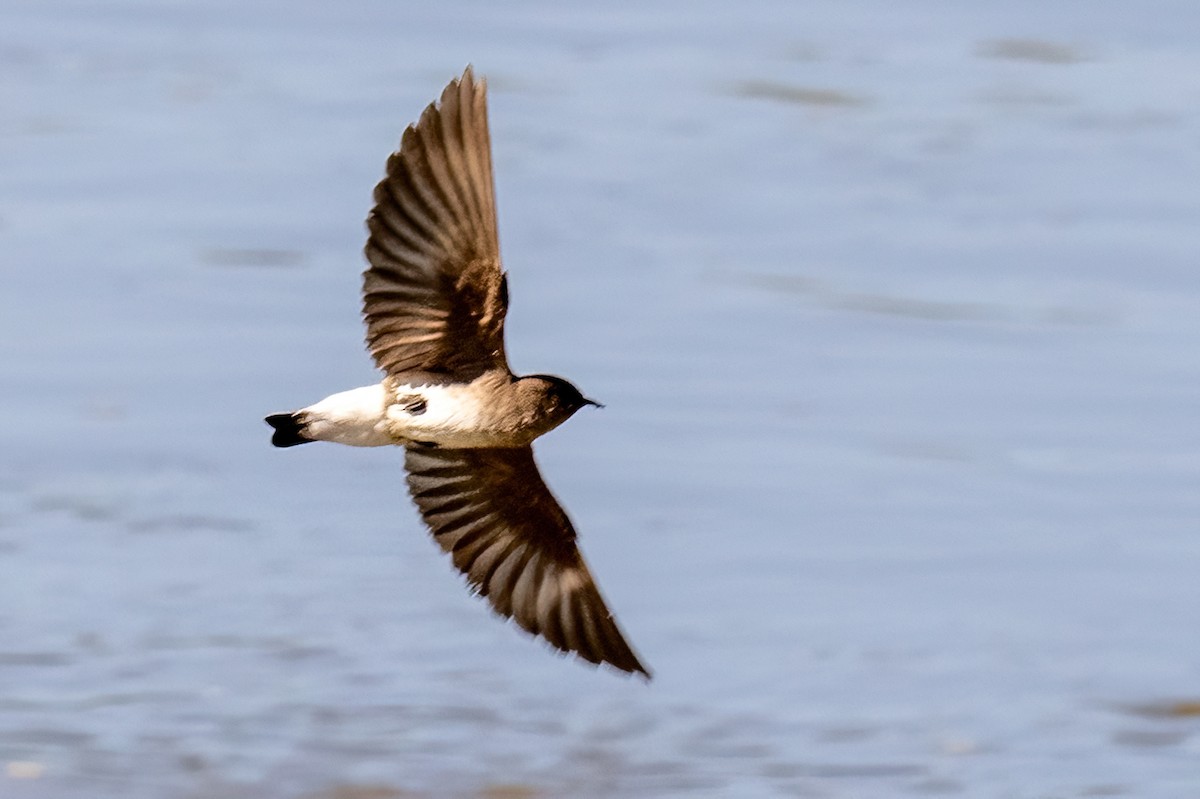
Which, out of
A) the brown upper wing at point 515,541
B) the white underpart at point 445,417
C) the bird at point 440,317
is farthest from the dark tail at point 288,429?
the brown upper wing at point 515,541

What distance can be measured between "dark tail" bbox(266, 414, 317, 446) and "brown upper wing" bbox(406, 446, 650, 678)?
352 mm

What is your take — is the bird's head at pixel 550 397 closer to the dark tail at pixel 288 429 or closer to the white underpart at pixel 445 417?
the white underpart at pixel 445 417

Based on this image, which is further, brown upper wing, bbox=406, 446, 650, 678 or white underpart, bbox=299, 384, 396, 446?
brown upper wing, bbox=406, 446, 650, 678

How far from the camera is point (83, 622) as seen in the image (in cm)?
1029

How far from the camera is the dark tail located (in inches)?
215

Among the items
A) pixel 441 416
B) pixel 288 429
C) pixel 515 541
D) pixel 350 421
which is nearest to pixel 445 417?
pixel 441 416

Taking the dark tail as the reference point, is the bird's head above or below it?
above

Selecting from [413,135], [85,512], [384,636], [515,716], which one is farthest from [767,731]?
[413,135]

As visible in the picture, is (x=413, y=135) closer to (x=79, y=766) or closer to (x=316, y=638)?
(x=79, y=766)

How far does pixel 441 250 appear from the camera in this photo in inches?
215

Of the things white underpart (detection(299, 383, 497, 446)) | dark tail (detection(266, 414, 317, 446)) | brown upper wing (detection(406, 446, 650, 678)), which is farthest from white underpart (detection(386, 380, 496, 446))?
brown upper wing (detection(406, 446, 650, 678))

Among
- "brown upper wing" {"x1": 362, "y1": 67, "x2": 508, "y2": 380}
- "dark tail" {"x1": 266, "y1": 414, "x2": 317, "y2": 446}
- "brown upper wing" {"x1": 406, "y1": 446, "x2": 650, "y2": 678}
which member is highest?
"brown upper wing" {"x1": 362, "y1": 67, "x2": 508, "y2": 380}

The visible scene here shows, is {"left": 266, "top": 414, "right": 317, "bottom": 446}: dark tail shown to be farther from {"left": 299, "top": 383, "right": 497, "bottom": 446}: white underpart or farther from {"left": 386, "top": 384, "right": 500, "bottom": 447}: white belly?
{"left": 386, "top": 384, "right": 500, "bottom": 447}: white belly

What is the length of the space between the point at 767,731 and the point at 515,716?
2.70ft
